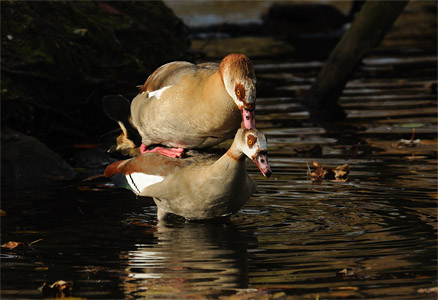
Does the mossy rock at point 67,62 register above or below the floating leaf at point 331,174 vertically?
above

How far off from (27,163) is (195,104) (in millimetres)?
3279

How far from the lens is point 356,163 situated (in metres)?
9.55

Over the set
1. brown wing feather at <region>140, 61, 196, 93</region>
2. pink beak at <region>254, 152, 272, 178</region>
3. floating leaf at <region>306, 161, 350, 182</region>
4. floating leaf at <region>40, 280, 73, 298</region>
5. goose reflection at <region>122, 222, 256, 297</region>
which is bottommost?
floating leaf at <region>40, 280, 73, 298</region>

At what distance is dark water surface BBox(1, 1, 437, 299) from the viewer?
557 centimetres

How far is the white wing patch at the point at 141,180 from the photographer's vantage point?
24.2 feet

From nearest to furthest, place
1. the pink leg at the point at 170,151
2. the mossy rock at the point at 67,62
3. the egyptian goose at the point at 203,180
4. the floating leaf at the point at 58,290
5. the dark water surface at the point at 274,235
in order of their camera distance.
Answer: the floating leaf at the point at 58,290 < the dark water surface at the point at 274,235 < the egyptian goose at the point at 203,180 < the pink leg at the point at 170,151 < the mossy rock at the point at 67,62

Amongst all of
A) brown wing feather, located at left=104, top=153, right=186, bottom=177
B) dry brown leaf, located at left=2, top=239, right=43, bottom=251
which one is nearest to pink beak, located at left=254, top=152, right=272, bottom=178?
brown wing feather, located at left=104, top=153, right=186, bottom=177

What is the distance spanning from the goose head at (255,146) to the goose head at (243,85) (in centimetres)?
6

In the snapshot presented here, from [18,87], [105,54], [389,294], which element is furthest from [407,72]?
Answer: [389,294]

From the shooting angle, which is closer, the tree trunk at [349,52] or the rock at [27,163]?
the rock at [27,163]

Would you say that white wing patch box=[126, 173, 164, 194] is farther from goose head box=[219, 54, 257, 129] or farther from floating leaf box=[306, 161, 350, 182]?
floating leaf box=[306, 161, 350, 182]

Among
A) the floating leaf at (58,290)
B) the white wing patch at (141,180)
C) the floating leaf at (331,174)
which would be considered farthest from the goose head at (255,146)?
the floating leaf at (331,174)

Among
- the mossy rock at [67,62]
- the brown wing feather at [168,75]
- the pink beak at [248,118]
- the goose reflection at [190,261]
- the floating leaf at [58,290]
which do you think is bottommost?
the floating leaf at [58,290]

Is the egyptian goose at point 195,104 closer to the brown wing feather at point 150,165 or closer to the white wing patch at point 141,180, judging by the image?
the brown wing feather at point 150,165
